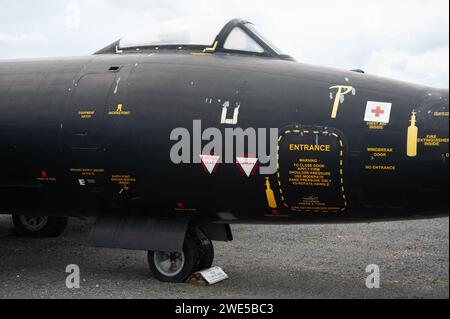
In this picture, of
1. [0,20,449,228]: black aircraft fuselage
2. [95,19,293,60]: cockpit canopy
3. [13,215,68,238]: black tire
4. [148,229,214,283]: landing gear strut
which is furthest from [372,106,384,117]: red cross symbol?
[13,215,68,238]: black tire

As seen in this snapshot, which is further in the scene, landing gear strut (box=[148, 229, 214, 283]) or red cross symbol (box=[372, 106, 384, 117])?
landing gear strut (box=[148, 229, 214, 283])

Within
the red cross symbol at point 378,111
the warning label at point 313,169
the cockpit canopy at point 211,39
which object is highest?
the cockpit canopy at point 211,39

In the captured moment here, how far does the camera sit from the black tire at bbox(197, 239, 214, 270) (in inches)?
301

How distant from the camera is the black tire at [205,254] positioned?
7.65 metres

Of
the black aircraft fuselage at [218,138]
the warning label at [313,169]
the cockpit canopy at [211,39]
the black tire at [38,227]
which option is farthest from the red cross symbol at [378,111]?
the black tire at [38,227]

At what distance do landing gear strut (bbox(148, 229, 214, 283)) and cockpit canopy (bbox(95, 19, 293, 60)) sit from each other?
235 centimetres

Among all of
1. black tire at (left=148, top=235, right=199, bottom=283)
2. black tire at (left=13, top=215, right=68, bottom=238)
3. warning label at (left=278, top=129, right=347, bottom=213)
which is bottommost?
black tire at (left=13, top=215, right=68, bottom=238)

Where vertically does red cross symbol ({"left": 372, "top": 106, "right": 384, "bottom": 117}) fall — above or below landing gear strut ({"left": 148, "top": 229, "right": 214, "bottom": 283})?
above

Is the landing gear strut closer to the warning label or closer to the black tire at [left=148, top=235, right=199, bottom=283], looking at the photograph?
the black tire at [left=148, top=235, right=199, bottom=283]

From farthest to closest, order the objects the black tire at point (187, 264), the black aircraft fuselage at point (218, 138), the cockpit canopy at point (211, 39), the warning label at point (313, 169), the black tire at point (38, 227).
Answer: the black tire at point (38, 227) → the cockpit canopy at point (211, 39) → the black tire at point (187, 264) → the warning label at point (313, 169) → the black aircraft fuselage at point (218, 138)

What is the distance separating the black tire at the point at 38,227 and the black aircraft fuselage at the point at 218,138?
3895mm

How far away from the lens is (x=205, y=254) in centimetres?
769

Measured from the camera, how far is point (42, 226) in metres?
11.8

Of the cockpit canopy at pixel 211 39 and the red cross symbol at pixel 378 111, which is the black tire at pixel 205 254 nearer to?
the cockpit canopy at pixel 211 39
